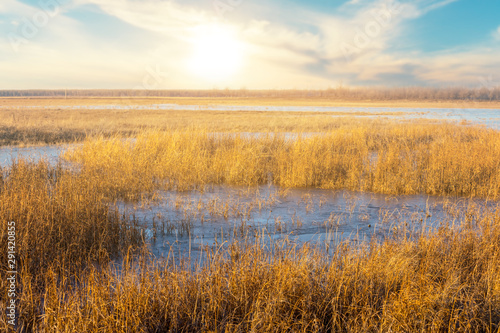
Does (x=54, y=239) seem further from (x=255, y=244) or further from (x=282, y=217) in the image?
(x=282, y=217)

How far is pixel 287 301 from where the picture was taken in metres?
3.19

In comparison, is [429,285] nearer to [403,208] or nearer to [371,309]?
[371,309]

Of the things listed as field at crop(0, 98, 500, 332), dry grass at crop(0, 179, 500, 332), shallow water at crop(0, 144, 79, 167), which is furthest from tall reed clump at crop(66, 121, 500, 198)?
dry grass at crop(0, 179, 500, 332)

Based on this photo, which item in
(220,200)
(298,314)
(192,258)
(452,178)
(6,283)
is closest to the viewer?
(298,314)

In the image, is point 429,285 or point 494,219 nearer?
point 429,285

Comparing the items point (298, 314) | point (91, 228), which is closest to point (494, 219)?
point (298, 314)

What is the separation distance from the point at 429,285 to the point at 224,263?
2214 millimetres

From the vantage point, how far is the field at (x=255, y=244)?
3.09 metres

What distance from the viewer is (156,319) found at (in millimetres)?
3055

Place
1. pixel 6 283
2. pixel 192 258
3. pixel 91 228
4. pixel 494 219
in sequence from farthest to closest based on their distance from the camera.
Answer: pixel 494 219, pixel 91 228, pixel 192 258, pixel 6 283

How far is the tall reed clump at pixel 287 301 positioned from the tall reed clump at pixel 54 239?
0.28 m

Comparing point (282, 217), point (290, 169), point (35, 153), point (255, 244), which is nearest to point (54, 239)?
point (255, 244)

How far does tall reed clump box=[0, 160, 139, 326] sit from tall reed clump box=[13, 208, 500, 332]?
28 centimetres

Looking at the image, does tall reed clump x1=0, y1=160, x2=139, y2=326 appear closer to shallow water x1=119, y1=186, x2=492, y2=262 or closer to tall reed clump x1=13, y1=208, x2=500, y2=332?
tall reed clump x1=13, y1=208, x2=500, y2=332
